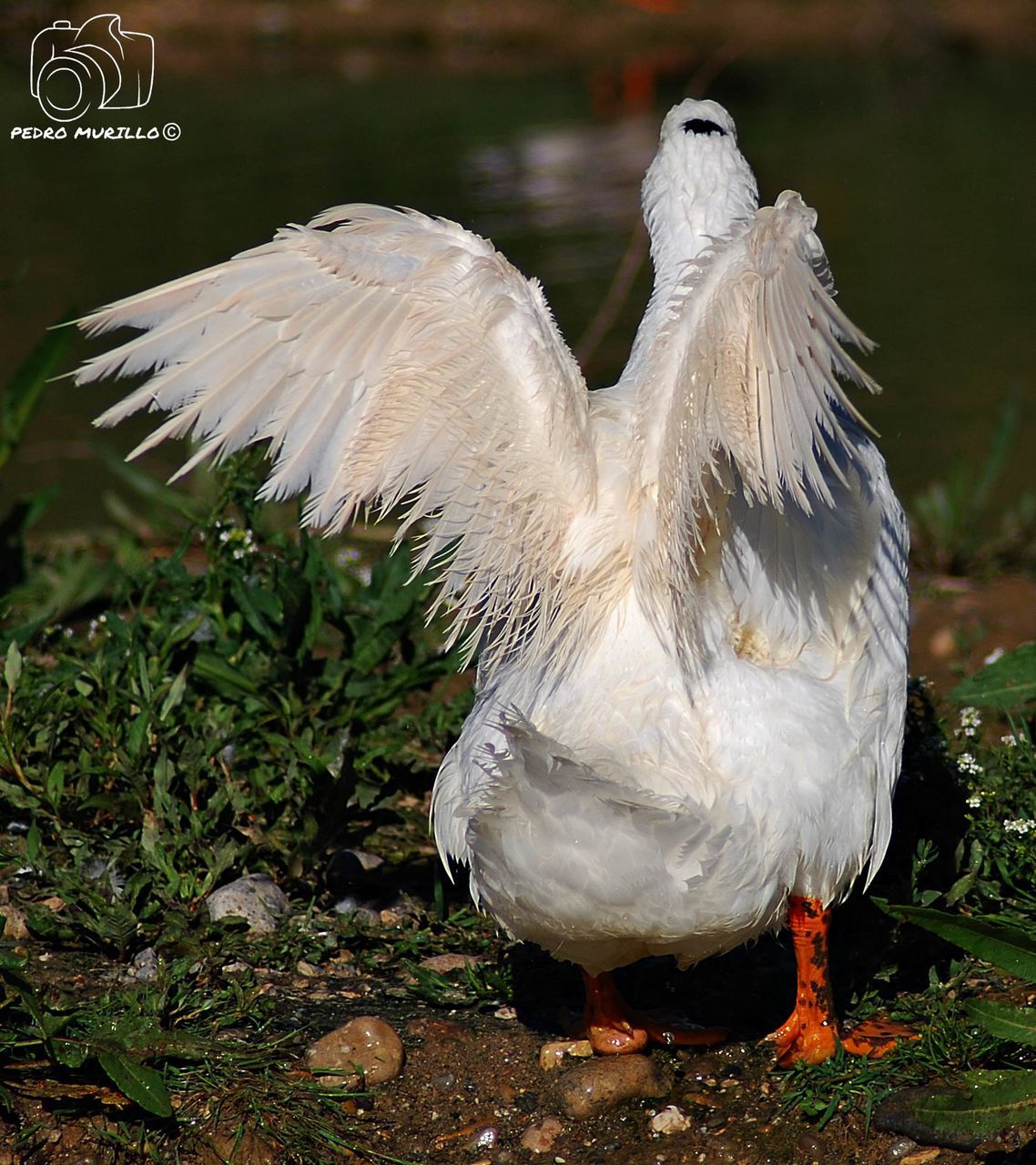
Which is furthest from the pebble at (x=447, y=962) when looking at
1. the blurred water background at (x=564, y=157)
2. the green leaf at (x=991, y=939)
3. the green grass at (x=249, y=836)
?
the blurred water background at (x=564, y=157)

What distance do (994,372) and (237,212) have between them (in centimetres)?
504

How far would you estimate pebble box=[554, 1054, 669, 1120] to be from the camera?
2748 mm

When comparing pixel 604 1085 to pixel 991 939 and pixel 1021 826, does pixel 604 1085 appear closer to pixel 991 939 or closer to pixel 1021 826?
pixel 991 939

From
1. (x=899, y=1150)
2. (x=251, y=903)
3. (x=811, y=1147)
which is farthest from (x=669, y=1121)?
(x=251, y=903)

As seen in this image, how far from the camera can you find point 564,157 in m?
10.8

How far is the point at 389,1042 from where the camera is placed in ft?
9.29

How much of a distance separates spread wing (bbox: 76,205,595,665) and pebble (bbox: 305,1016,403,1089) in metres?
0.77

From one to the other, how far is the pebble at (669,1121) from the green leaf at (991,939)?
59 centimetres

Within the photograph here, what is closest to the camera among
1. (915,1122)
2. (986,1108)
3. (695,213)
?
(986,1108)

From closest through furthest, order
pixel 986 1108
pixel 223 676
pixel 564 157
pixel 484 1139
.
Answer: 1. pixel 986 1108
2. pixel 484 1139
3. pixel 223 676
4. pixel 564 157

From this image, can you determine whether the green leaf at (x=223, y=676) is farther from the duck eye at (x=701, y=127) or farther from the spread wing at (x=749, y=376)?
the duck eye at (x=701, y=127)

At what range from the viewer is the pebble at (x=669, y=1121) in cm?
270

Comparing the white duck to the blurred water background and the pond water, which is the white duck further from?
the pond water

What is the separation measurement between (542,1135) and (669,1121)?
236mm
